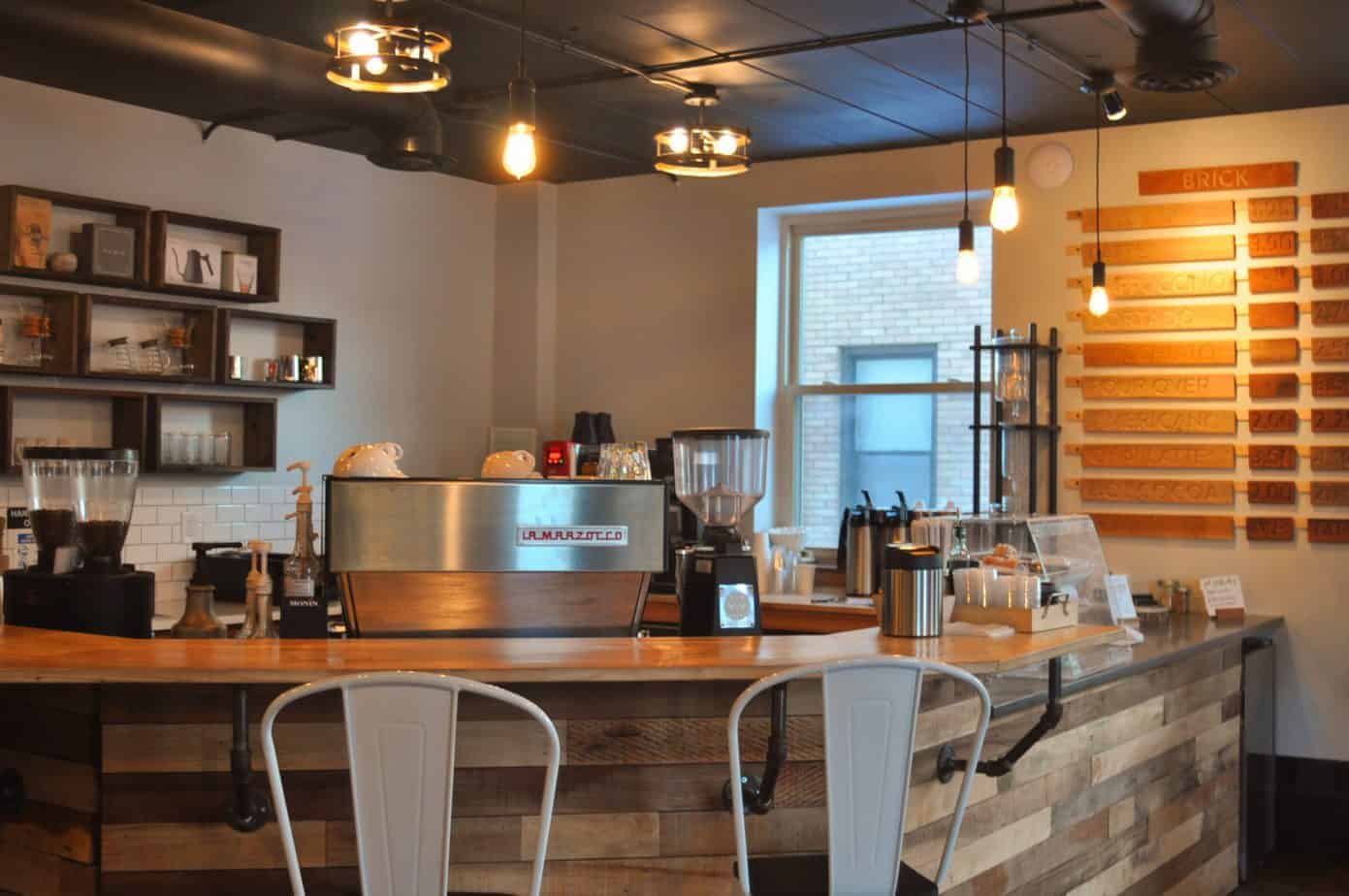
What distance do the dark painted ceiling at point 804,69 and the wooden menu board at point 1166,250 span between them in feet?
1.83

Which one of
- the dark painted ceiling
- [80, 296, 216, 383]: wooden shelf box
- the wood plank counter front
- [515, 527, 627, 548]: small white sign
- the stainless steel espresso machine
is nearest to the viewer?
the wood plank counter front

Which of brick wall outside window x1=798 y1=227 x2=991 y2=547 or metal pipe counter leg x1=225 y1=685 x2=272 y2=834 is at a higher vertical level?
brick wall outside window x1=798 y1=227 x2=991 y2=547

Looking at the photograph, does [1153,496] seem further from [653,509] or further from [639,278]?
[653,509]

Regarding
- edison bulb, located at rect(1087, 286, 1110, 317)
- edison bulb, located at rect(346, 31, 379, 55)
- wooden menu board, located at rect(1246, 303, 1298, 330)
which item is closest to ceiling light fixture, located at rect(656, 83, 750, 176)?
edison bulb, located at rect(346, 31, 379, 55)

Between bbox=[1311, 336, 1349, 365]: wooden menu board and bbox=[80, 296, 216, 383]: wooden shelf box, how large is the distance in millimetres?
4742

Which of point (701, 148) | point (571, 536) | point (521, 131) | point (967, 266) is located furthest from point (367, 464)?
point (967, 266)

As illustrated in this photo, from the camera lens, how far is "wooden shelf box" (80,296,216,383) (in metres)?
6.25

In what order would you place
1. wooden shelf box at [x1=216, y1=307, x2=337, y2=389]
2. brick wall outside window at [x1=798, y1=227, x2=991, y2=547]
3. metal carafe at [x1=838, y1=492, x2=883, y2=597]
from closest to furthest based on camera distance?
metal carafe at [x1=838, y1=492, x2=883, y2=597]
wooden shelf box at [x1=216, y1=307, x2=337, y2=389]
brick wall outside window at [x1=798, y1=227, x2=991, y2=547]

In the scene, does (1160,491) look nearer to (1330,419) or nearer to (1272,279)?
(1330,419)

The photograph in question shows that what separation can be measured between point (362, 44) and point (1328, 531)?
455 centimetres

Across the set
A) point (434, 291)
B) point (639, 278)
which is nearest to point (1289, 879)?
point (639, 278)

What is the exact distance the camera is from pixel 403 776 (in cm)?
249

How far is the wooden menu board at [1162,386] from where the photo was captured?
6562mm

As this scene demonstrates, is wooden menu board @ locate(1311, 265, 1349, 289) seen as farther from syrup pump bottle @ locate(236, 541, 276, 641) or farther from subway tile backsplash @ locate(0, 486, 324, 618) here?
syrup pump bottle @ locate(236, 541, 276, 641)
